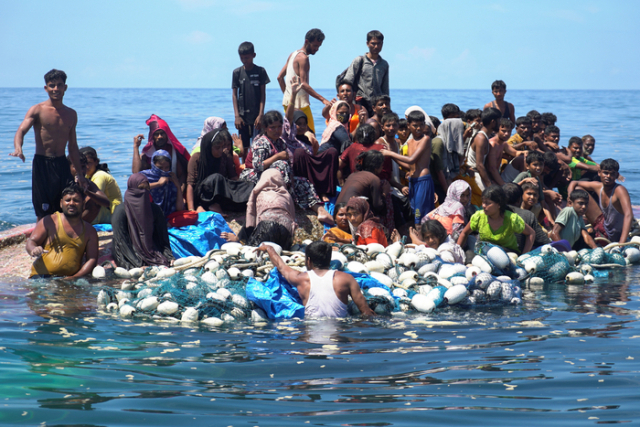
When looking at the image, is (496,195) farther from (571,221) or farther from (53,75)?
(53,75)

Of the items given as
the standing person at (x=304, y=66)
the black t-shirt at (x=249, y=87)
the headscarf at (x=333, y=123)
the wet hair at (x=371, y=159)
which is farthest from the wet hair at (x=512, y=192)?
the black t-shirt at (x=249, y=87)

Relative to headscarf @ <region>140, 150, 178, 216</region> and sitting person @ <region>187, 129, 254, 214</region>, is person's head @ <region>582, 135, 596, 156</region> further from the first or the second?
headscarf @ <region>140, 150, 178, 216</region>

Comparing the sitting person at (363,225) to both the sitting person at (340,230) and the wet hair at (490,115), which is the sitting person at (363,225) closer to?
the sitting person at (340,230)

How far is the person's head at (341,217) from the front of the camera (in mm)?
8977

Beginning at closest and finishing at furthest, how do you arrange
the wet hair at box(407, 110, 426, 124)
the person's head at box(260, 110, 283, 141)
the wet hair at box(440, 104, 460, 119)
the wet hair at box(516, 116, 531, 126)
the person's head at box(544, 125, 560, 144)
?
the person's head at box(260, 110, 283, 141) < the wet hair at box(407, 110, 426, 124) < the wet hair at box(440, 104, 460, 119) < the wet hair at box(516, 116, 531, 126) < the person's head at box(544, 125, 560, 144)

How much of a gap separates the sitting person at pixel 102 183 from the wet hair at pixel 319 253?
150 inches

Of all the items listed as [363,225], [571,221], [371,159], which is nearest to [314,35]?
[371,159]

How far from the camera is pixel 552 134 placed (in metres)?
12.1

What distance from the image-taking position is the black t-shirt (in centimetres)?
1129

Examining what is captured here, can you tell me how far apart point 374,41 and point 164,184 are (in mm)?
4459

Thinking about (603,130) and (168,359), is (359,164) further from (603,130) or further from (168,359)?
(603,130)

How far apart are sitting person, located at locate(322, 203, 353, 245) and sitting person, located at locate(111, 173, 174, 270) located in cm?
211

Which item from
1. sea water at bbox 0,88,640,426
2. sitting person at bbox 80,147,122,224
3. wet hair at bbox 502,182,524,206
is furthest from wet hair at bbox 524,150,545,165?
sitting person at bbox 80,147,122,224

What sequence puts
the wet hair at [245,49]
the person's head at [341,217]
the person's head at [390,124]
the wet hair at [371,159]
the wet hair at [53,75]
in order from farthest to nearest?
1. the wet hair at [245,49]
2. the person's head at [390,124]
3. the wet hair at [371,159]
4. the person's head at [341,217]
5. the wet hair at [53,75]
